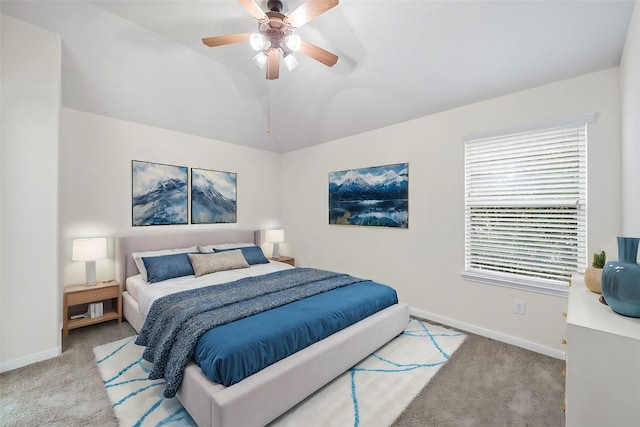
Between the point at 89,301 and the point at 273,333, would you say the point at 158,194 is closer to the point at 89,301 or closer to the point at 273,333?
the point at 89,301

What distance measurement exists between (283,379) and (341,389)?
22.9 inches

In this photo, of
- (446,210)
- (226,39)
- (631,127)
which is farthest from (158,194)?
(631,127)

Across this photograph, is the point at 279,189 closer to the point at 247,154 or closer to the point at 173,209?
the point at 247,154

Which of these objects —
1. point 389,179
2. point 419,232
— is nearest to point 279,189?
point 389,179

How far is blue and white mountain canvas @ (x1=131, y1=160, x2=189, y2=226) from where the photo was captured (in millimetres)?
3662

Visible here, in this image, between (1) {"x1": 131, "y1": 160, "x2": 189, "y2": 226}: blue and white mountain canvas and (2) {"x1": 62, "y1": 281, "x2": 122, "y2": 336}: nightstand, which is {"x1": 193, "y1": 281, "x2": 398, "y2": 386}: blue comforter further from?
(1) {"x1": 131, "y1": 160, "x2": 189, "y2": 226}: blue and white mountain canvas

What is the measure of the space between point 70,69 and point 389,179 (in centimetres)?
373

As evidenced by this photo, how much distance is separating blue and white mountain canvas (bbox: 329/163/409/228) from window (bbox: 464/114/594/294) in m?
0.78

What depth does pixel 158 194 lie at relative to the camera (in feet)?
12.6

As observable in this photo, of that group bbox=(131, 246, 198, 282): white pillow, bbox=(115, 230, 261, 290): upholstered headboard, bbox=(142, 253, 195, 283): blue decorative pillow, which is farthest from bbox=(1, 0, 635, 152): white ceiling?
bbox=(142, 253, 195, 283): blue decorative pillow

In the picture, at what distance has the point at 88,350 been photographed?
8.77ft

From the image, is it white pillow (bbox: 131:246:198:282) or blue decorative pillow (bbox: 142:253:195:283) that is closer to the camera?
blue decorative pillow (bbox: 142:253:195:283)

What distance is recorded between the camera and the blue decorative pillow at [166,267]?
3137mm

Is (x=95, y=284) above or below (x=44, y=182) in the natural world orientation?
below
